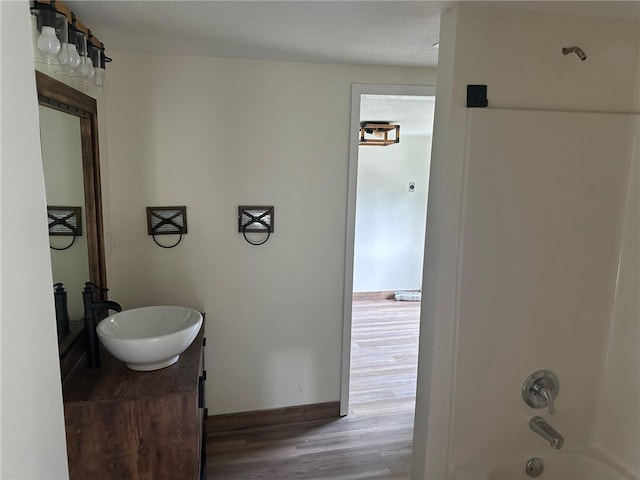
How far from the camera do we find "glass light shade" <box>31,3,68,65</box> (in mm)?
1317

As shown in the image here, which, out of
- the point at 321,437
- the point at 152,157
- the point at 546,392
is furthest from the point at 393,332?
the point at 152,157

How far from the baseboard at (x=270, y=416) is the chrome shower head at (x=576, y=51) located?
231 centimetres

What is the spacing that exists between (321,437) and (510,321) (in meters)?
1.47

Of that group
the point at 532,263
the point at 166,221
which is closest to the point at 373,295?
the point at 166,221

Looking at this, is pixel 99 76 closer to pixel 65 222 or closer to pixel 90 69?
pixel 90 69

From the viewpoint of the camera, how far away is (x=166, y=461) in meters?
1.63

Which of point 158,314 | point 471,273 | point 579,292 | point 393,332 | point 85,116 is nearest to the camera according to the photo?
point 471,273

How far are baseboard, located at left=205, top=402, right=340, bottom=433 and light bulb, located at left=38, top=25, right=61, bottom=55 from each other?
7.00 feet

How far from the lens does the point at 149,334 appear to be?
2.02 metres

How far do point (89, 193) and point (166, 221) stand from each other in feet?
1.50

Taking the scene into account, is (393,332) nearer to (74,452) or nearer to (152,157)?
(152,157)

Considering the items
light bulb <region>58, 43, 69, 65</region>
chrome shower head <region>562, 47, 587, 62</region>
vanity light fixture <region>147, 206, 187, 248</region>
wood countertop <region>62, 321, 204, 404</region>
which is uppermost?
chrome shower head <region>562, 47, 587, 62</region>

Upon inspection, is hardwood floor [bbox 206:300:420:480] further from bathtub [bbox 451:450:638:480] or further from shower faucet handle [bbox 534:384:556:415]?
shower faucet handle [bbox 534:384:556:415]

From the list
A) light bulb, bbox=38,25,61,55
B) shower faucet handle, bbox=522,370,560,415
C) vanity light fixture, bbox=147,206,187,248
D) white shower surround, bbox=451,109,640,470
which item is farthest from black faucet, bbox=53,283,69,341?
shower faucet handle, bbox=522,370,560,415
